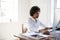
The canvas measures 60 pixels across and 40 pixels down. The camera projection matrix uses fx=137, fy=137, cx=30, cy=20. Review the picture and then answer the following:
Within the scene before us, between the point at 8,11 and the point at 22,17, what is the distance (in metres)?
0.44

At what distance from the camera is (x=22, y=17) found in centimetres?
402

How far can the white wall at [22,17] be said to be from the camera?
3.62 metres

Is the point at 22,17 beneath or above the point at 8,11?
beneath

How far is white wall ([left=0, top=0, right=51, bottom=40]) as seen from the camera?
3615mm

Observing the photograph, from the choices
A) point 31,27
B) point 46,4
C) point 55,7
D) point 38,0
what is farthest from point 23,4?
point 31,27

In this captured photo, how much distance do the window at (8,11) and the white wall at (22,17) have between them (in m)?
0.12

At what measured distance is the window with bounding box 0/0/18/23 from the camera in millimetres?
3844

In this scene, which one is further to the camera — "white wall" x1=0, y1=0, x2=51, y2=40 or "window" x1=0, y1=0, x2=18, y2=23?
"window" x1=0, y1=0, x2=18, y2=23

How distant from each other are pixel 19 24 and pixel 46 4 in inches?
39.4

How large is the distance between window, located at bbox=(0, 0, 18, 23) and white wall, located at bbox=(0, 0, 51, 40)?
121 mm

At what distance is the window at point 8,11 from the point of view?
3844mm

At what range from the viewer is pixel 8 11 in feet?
12.9

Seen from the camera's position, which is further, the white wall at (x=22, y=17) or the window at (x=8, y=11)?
the window at (x=8, y=11)

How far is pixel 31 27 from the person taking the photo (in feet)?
7.60
